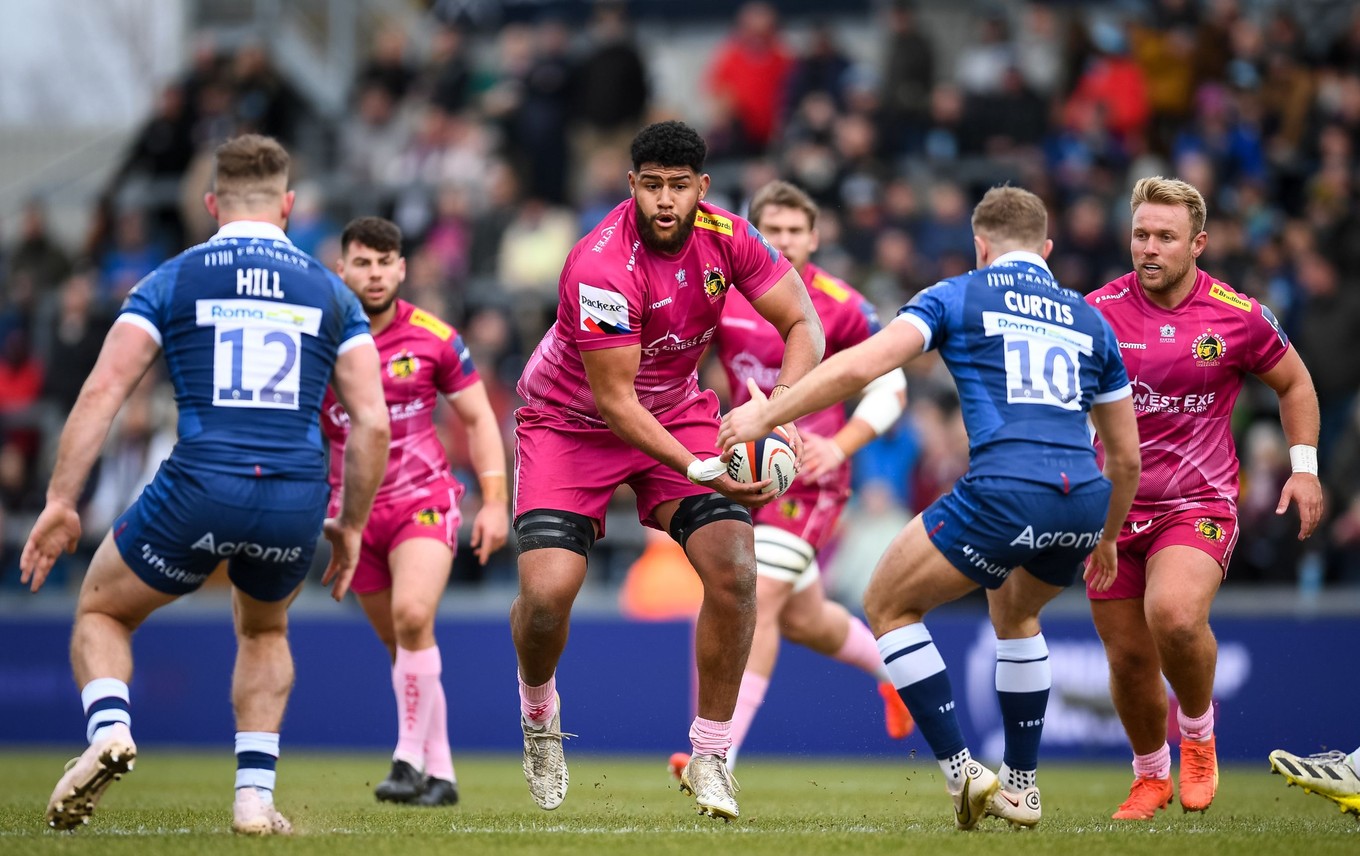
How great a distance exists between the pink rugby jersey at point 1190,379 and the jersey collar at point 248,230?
3.92 meters

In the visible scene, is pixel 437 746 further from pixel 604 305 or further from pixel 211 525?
pixel 604 305

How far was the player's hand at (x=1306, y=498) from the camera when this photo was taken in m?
8.24

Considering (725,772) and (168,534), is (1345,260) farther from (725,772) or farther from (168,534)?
(168,534)

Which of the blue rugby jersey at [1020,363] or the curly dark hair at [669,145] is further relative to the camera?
the curly dark hair at [669,145]

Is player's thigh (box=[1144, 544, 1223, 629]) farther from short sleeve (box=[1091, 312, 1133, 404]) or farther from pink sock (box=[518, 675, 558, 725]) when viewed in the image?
pink sock (box=[518, 675, 558, 725])

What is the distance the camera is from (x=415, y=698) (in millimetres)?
9133

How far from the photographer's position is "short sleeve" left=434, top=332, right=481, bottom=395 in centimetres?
934

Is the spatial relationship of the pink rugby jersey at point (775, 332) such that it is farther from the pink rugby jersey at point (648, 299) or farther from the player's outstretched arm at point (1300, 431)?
the player's outstretched arm at point (1300, 431)

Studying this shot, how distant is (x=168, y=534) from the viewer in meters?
6.63

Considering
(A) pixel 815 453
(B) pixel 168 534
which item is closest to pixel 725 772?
(A) pixel 815 453

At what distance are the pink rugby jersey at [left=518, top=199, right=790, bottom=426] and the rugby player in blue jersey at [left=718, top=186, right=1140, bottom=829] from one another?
0.67 metres

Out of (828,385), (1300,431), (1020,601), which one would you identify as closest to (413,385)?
(828,385)

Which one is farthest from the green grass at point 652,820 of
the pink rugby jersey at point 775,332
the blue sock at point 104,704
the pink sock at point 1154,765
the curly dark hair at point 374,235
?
the curly dark hair at point 374,235

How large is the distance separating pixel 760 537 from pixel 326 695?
652 centimetres
